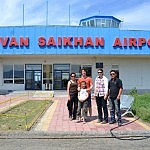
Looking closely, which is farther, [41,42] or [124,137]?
[41,42]

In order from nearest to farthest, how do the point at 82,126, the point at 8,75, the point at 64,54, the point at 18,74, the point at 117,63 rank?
1. the point at 82,126
2. the point at 64,54
3. the point at 8,75
4. the point at 18,74
5. the point at 117,63

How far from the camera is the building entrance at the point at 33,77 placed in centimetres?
3083

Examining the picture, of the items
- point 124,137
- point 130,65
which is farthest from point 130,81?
point 124,137

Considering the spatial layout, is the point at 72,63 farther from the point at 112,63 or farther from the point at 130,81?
the point at 130,81

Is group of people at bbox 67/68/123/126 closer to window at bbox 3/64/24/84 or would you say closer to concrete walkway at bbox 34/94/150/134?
concrete walkway at bbox 34/94/150/134

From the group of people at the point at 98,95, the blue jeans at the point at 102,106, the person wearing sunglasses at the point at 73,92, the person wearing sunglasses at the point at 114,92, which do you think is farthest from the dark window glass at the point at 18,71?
the person wearing sunglasses at the point at 114,92

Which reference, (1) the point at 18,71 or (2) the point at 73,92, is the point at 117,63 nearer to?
(1) the point at 18,71

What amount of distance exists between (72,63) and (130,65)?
19.2 ft

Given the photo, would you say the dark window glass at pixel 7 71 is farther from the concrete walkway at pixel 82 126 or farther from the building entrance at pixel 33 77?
the concrete walkway at pixel 82 126

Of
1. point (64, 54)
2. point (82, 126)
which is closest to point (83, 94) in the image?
point (82, 126)

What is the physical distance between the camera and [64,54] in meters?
28.3

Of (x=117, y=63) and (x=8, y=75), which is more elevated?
(x=117, y=63)

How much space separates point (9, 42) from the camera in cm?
2792

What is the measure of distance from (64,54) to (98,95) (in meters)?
18.1
